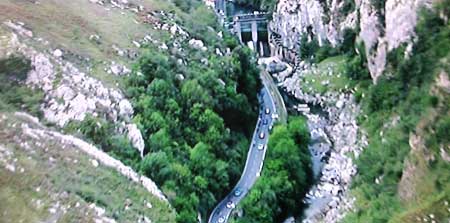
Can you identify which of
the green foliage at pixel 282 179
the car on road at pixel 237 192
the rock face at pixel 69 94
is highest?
the rock face at pixel 69 94

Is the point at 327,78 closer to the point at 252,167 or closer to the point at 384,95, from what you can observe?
the point at 384,95

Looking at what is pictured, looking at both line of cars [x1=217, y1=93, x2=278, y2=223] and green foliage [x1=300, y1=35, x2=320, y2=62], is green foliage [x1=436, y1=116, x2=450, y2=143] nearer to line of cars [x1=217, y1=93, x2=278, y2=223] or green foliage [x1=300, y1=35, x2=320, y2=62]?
line of cars [x1=217, y1=93, x2=278, y2=223]

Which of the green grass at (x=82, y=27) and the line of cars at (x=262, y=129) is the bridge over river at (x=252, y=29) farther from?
the green grass at (x=82, y=27)

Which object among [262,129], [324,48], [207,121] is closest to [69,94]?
[207,121]

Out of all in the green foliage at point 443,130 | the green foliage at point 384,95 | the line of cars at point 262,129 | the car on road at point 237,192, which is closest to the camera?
the green foliage at point 443,130

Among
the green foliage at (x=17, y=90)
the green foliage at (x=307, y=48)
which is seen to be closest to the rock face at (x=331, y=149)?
the green foliage at (x=307, y=48)

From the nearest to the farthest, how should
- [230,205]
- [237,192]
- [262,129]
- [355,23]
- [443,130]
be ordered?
[443,130], [230,205], [237,192], [262,129], [355,23]

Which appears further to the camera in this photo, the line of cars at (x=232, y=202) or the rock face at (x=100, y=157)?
the line of cars at (x=232, y=202)

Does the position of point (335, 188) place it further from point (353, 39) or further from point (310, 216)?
point (353, 39)
